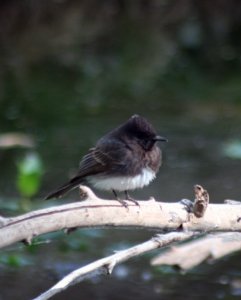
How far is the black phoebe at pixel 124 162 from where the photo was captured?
5.05 meters

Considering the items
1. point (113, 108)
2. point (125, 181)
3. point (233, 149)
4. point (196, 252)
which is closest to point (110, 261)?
point (125, 181)

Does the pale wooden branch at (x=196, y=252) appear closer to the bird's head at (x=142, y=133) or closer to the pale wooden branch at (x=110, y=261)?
the bird's head at (x=142, y=133)

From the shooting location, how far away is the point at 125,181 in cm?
504

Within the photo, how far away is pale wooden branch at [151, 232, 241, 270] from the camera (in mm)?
6000

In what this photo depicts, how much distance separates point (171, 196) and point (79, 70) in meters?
5.03

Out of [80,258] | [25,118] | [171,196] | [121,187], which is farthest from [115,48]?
[121,187]

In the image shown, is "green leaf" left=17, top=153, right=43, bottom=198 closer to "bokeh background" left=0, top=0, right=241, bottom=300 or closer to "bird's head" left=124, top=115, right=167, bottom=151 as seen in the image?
"bokeh background" left=0, top=0, right=241, bottom=300

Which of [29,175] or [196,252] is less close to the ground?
[29,175]

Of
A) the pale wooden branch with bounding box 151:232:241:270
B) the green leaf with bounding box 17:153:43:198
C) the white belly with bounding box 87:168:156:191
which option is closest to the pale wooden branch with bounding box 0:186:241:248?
the white belly with bounding box 87:168:156:191

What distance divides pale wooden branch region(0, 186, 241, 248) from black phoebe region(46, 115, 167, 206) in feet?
2.58

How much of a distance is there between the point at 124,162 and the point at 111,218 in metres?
1.15

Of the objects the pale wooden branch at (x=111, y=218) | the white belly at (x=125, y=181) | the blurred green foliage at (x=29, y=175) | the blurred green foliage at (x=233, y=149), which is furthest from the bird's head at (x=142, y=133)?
the blurred green foliage at (x=233, y=149)

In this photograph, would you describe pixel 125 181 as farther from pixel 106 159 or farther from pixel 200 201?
pixel 200 201

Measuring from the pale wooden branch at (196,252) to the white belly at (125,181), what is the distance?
104 cm
